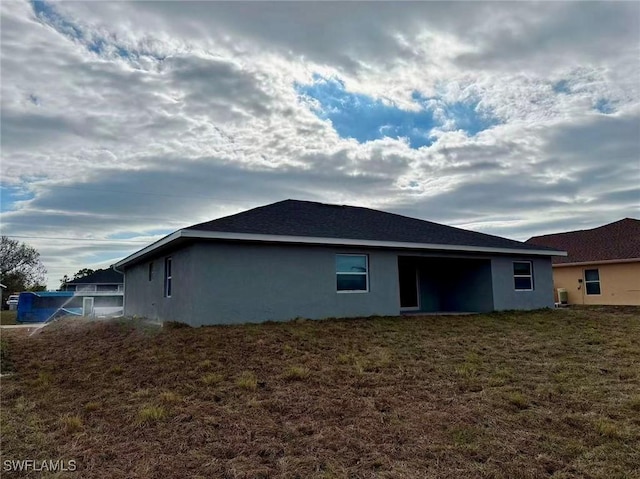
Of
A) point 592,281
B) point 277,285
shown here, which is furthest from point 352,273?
point 592,281

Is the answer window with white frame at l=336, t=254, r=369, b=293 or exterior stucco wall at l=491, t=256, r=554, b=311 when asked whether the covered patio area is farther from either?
window with white frame at l=336, t=254, r=369, b=293

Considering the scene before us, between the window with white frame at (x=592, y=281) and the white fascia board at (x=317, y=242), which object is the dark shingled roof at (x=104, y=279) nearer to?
the white fascia board at (x=317, y=242)

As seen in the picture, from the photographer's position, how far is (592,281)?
22.1 m

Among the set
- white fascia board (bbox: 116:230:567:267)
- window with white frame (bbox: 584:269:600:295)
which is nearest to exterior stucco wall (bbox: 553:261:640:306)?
window with white frame (bbox: 584:269:600:295)

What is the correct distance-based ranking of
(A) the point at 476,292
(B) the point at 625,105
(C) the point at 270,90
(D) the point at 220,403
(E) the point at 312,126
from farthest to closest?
(A) the point at 476,292, (E) the point at 312,126, (B) the point at 625,105, (C) the point at 270,90, (D) the point at 220,403

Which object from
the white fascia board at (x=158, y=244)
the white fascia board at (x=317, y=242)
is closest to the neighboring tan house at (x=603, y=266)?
the white fascia board at (x=317, y=242)

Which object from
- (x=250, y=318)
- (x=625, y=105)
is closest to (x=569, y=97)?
(x=625, y=105)

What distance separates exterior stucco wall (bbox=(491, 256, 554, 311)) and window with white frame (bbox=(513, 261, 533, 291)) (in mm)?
139

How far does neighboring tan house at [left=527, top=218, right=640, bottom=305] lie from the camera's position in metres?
20.6

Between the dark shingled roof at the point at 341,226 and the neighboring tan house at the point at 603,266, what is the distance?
7518 millimetres

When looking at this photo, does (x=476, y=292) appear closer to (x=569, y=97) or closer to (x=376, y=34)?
(x=569, y=97)

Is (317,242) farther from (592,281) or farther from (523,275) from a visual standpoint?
(592,281)

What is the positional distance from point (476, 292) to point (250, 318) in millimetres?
8758

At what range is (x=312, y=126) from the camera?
587 inches
